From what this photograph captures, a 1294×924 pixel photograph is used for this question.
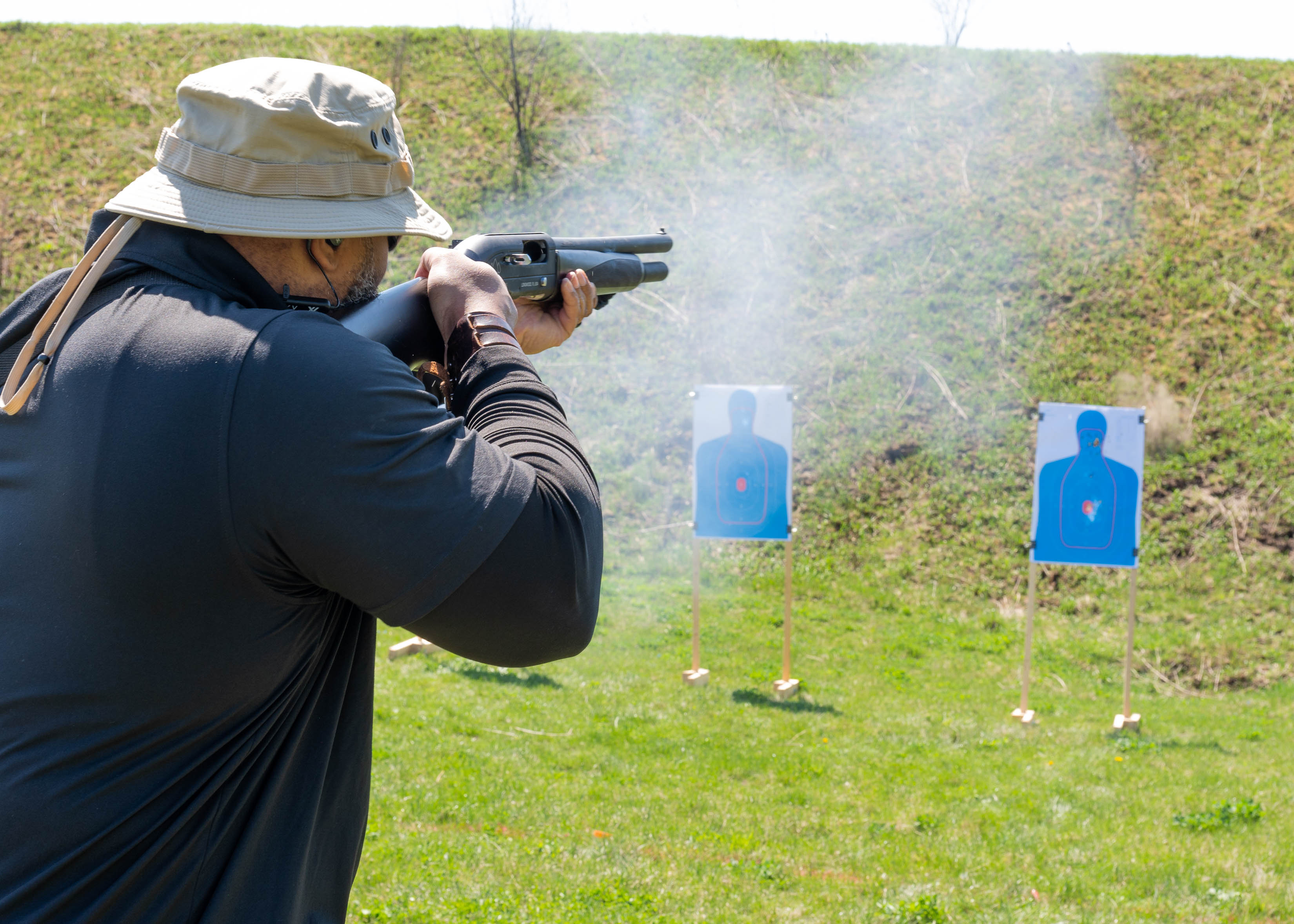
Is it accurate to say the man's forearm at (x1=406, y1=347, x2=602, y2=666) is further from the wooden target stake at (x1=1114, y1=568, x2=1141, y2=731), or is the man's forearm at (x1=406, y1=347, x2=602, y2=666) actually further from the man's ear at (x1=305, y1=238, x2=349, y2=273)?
the wooden target stake at (x1=1114, y1=568, x2=1141, y2=731)

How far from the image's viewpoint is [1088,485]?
7.06 meters

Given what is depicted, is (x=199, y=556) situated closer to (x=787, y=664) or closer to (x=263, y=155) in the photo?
(x=263, y=155)

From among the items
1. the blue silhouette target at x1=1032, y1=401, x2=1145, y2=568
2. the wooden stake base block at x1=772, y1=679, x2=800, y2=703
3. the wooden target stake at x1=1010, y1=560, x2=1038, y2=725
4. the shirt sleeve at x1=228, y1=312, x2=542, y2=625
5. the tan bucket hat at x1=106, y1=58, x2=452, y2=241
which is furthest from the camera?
the blue silhouette target at x1=1032, y1=401, x2=1145, y2=568

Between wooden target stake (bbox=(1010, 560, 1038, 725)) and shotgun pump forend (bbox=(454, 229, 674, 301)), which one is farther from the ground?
shotgun pump forend (bbox=(454, 229, 674, 301))

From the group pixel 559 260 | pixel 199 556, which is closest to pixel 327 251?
pixel 199 556

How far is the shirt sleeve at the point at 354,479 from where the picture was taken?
92 cm

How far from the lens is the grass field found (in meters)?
4.15

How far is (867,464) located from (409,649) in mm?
5366

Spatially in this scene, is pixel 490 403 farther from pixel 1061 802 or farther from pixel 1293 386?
pixel 1293 386

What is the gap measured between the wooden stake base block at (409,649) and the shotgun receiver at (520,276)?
15.2ft

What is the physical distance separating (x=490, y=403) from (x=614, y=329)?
11.3 meters

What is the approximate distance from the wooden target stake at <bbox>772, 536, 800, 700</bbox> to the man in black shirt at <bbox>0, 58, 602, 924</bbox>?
575cm

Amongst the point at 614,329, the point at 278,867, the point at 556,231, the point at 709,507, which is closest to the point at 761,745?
the point at 709,507

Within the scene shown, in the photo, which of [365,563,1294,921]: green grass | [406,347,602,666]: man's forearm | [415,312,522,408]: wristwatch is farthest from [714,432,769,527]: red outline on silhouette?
[406,347,602,666]: man's forearm
